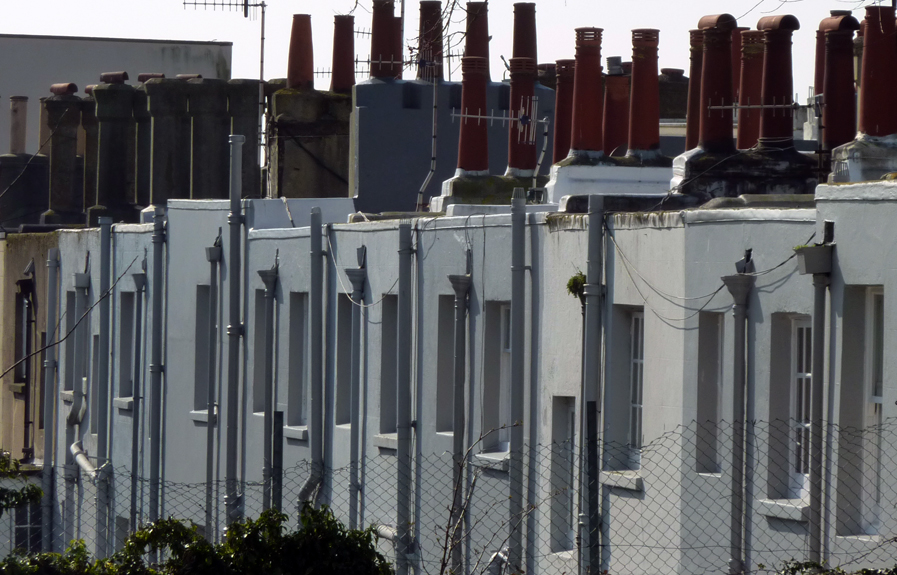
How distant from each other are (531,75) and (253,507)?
24.2ft

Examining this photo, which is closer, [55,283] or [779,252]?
[779,252]

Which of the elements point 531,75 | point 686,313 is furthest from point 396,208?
point 686,313

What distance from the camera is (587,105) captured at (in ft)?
65.5

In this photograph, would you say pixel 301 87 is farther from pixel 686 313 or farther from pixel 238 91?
pixel 686 313

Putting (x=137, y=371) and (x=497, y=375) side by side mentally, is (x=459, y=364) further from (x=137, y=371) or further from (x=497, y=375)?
(x=137, y=371)

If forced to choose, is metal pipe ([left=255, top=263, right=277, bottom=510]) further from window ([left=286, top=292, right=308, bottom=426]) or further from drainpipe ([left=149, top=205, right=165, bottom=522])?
drainpipe ([left=149, top=205, right=165, bottom=522])

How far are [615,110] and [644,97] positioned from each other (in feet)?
8.78

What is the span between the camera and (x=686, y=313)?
13727mm

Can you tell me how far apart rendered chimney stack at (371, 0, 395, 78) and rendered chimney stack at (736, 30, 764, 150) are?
339 inches

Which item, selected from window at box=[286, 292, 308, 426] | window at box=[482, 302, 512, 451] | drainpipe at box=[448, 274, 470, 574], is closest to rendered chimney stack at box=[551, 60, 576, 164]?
window at box=[286, 292, 308, 426]

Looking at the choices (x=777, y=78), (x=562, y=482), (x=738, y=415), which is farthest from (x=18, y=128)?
(x=738, y=415)

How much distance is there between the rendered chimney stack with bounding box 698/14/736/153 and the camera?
16.8 meters

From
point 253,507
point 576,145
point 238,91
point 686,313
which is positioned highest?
point 238,91

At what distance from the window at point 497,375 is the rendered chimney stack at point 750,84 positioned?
3.51 m
